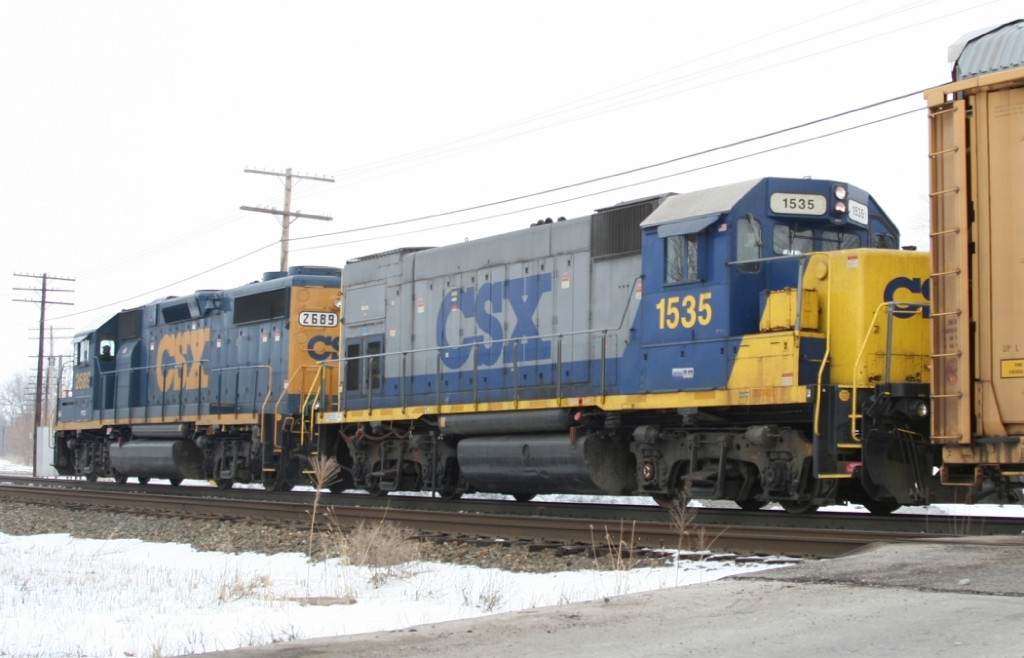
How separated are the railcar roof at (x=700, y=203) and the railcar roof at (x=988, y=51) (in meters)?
3.07

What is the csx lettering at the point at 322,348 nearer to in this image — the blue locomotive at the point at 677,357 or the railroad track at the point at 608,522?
the railroad track at the point at 608,522

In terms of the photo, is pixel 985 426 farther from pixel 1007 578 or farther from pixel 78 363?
pixel 78 363

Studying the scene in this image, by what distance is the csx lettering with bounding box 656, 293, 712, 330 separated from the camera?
1227 cm

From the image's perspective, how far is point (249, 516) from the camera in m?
15.8

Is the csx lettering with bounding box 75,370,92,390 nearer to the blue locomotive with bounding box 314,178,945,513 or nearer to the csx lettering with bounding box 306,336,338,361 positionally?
the csx lettering with bounding box 306,336,338,361

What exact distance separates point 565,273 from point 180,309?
1231cm

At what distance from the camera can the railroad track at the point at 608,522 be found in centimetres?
990

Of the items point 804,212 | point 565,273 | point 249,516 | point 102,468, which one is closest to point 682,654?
point 804,212

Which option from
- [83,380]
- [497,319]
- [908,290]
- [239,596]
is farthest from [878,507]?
[83,380]

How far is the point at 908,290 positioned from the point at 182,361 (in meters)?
16.7

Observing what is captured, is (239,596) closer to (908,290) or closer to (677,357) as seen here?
(677,357)

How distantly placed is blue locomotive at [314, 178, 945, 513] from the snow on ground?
2423 mm

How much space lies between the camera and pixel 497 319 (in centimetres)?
1577

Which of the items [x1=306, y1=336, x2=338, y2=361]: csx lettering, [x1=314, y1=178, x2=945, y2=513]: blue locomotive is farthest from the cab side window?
[x1=306, y1=336, x2=338, y2=361]: csx lettering
